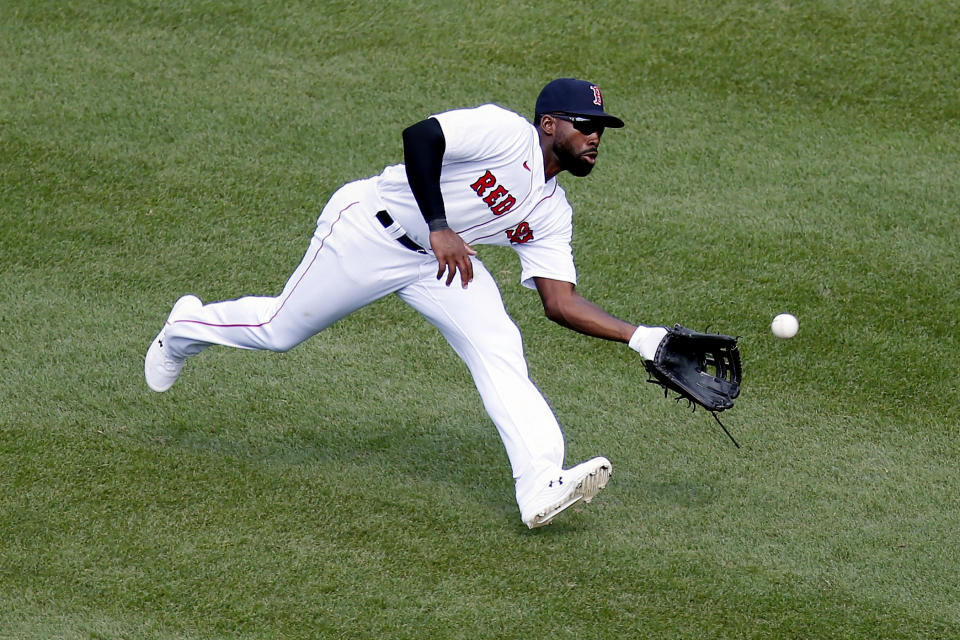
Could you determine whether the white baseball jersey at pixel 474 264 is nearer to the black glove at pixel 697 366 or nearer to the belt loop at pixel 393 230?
the belt loop at pixel 393 230

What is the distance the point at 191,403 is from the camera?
5531mm

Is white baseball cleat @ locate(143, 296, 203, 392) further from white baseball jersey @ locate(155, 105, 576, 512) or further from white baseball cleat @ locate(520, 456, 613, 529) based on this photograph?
white baseball cleat @ locate(520, 456, 613, 529)

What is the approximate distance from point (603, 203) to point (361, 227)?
2786mm

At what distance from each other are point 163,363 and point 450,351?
153cm

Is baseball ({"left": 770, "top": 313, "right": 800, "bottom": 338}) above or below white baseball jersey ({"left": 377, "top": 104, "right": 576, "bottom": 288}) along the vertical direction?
below

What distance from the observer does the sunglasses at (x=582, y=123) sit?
15.0ft

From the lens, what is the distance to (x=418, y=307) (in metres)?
4.80

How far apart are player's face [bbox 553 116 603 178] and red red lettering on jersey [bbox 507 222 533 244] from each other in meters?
0.28

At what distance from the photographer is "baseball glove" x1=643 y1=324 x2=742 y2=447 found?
14.8 feet

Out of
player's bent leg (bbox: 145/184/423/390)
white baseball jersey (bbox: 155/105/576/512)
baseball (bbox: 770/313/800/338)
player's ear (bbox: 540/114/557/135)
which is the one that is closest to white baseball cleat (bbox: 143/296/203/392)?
player's bent leg (bbox: 145/184/423/390)

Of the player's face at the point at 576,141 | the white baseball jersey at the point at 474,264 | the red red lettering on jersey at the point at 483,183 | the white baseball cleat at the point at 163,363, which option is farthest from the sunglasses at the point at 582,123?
the white baseball cleat at the point at 163,363

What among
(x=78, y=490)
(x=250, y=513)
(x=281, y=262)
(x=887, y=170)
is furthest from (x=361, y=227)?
(x=887, y=170)

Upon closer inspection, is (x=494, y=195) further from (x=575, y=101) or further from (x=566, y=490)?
(x=566, y=490)

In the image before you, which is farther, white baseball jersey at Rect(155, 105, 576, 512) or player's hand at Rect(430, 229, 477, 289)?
white baseball jersey at Rect(155, 105, 576, 512)
